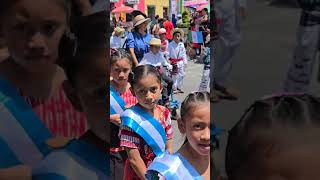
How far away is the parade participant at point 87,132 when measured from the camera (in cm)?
123

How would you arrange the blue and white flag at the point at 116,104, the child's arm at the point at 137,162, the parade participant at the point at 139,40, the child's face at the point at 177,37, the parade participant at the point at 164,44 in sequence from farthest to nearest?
the child's face at the point at 177,37
the parade participant at the point at 164,44
the parade participant at the point at 139,40
the blue and white flag at the point at 116,104
the child's arm at the point at 137,162

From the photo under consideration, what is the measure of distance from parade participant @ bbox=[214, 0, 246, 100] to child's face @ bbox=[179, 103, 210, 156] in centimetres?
73

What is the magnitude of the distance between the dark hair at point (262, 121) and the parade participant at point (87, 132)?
0.33 m

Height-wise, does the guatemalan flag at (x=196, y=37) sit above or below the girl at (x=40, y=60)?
below

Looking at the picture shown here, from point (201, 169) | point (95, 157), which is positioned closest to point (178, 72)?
point (201, 169)

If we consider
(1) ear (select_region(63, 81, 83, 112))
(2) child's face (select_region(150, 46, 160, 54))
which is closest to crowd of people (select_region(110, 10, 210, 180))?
(1) ear (select_region(63, 81, 83, 112))

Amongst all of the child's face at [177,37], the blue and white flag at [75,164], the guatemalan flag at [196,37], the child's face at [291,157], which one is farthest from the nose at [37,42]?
the guatemalan flag at [196,37]

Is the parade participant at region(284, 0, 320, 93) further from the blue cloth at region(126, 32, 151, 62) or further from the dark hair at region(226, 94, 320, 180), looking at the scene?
the blue cloth at region(126, 32, 151, 62)

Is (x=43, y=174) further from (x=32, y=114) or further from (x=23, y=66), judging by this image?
(x=23, y=66)

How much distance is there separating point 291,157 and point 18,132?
25.8 inches

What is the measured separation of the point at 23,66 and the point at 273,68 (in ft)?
1.97

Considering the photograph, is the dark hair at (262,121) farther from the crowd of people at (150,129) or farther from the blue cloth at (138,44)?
the blue cloth at (138,44)

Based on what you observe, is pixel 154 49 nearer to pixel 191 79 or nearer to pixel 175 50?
pixel 175 50

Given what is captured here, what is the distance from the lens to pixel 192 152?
1.88 m
